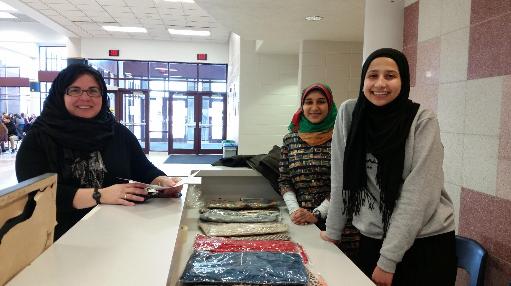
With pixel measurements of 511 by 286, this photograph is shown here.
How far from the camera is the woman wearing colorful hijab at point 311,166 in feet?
5.89

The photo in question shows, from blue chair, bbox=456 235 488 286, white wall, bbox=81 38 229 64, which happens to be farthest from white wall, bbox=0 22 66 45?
blue chair, bbox=456 235 488 286

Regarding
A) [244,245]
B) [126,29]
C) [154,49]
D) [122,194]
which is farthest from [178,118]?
[244,245]

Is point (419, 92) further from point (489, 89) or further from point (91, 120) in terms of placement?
point (91, 120)

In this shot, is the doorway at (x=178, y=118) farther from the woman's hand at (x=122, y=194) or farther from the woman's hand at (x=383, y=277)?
the woman's hand at (x=383, y=277)

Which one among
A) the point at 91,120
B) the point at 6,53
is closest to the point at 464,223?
the point at 91,120

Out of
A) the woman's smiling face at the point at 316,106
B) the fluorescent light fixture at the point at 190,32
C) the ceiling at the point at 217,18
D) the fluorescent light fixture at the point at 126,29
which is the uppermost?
the fluorescent light fixture at the point at 190,32

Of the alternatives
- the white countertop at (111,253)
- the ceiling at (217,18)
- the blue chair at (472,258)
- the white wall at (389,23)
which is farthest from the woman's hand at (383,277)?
the ceiling at (217,18)

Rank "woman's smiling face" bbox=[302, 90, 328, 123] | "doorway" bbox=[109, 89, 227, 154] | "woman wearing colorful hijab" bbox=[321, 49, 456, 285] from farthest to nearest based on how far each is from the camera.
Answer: "doorway" bbox=[109, 89, 227, 154], "woman's smiling face" bbox=[302, 90, 328, 123], "woman wearing colorful hijab" bbox=[321, 49, 456, 285]

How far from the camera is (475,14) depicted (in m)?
1.92

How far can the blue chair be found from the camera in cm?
159

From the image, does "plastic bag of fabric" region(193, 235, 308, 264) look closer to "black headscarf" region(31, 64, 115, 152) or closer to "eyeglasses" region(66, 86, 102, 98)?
"black headscarf" region(31, 64, 115, 152)

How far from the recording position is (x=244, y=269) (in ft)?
3.78

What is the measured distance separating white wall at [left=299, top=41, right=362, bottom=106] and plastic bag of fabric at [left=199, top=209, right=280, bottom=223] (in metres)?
4.01

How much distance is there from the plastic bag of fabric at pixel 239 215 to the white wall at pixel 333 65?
4.01 meters
